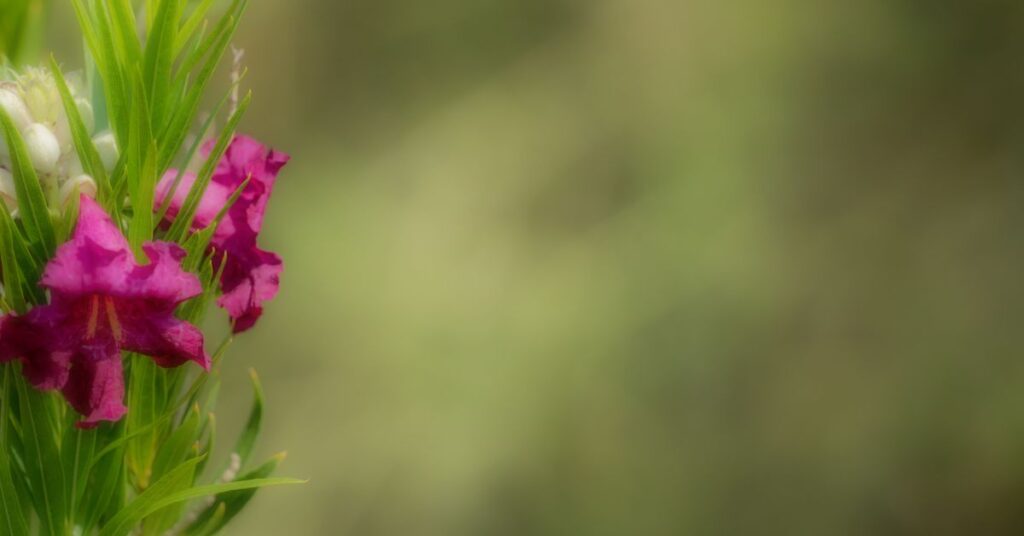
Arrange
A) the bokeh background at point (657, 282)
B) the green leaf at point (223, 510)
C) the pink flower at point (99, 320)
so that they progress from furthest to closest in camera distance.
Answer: the bokeh background at point (657, 282), the green leaf at point (223, 510), the pink flower at point (99, 320)

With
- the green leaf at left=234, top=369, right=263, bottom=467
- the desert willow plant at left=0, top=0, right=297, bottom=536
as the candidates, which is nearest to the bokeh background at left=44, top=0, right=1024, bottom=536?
the green leaf at left=234, top=369, right=263, bottom=467

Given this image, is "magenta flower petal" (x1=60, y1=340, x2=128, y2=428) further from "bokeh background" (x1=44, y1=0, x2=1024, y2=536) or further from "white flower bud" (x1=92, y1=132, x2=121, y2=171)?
"bokeh background" (x1=44, y1=0, x2=1024, y2=536)

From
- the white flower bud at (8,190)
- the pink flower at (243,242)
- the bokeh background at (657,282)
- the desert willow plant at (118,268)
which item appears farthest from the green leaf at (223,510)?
the bokeh background at (657,282)

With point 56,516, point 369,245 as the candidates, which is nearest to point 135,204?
point 56,516

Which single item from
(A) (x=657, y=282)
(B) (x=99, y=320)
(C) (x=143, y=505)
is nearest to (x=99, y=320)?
(B) (x=99, y=320)

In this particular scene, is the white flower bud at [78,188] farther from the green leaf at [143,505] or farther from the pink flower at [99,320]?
the green leaf at [143,505]

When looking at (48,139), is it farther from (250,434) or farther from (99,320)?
(250,434)

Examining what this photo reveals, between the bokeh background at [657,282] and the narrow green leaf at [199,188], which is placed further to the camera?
the bokeh background at [657,282]

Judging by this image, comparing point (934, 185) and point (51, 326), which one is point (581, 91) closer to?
point (934, 185)
